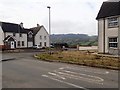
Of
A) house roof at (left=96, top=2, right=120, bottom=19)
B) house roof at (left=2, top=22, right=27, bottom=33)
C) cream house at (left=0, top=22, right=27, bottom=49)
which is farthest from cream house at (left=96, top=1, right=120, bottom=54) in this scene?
house roof at (left=2, top=22, right=27, bottom=33)

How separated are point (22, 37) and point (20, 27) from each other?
3777 millimetres

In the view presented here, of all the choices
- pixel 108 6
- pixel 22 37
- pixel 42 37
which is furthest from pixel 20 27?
pixel 108 6

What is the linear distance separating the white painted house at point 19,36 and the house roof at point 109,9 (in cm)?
3736

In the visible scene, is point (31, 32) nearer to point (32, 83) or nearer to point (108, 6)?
point (108, 6)

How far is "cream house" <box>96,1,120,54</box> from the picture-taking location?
27.5 meters

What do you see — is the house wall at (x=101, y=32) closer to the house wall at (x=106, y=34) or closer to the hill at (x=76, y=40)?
the house wall at (x=106, y=34)

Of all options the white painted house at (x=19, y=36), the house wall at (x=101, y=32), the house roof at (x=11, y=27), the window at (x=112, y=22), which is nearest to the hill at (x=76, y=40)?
the white painted house at (x=19, y=36)

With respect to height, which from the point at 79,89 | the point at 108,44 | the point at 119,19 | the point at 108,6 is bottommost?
the point at 79,89

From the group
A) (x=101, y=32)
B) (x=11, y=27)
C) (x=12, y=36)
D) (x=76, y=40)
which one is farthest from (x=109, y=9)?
(x=76, y=40)

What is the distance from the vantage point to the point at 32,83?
1158 cm

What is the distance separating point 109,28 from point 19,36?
4392 cm

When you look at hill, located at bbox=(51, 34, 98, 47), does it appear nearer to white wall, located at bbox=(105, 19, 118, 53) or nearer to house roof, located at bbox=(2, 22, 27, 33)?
house roof, located at bbox=(2, 22, 27, 33)

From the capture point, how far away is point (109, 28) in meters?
28.5

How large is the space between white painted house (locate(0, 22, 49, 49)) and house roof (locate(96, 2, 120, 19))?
37359 millimetres
